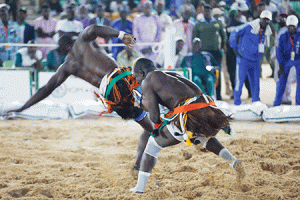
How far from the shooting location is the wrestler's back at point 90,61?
4.02m

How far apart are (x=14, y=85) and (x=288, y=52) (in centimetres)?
562

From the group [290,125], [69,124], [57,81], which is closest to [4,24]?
[69,124]

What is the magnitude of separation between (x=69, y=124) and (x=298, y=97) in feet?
14.7

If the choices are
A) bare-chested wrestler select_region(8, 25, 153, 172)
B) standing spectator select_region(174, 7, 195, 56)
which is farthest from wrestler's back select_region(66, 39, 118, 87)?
standing spectator select_region(174, 7, 195, 56)

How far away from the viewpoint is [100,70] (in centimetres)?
400

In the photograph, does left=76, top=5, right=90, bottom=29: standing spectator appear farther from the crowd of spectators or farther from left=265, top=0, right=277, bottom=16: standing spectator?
left=265, top=0, right=277, bottom=16: standing spectator

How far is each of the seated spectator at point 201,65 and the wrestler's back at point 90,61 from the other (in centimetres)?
382

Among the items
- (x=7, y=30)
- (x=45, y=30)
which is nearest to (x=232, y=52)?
(x=45, y=30)

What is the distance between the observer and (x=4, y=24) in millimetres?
8695

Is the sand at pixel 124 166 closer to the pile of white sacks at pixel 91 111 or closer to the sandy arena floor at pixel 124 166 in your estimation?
the sandy arena floor at pixel 124 166

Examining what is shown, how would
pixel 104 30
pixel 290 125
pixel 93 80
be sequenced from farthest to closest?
pixel 290 125
pixel 93 80
pixel 104 30

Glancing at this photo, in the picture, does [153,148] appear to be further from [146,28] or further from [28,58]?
[28,58]

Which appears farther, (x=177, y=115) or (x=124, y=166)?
(x=124, y=166)

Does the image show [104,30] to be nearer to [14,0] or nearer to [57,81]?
[57,81]
